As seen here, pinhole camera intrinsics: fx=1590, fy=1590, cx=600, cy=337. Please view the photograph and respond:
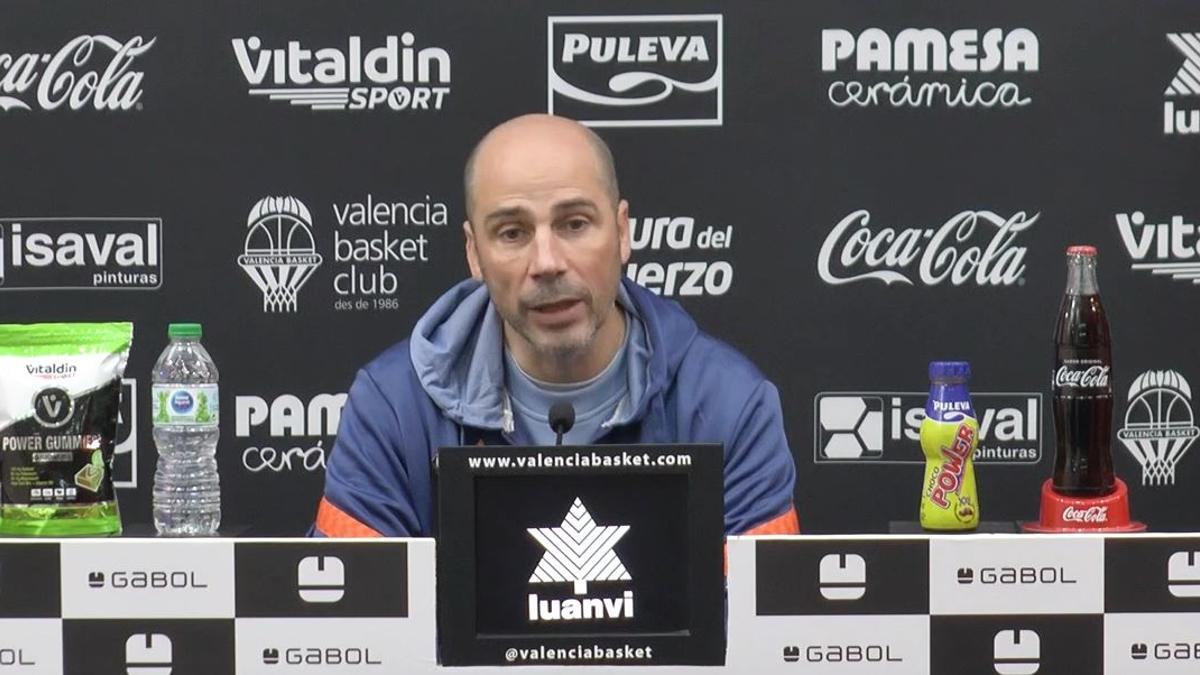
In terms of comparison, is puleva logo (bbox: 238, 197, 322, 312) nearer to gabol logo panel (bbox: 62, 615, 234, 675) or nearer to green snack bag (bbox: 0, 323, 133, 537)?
green snack bag (bbox: 0, 323, 133, 537)

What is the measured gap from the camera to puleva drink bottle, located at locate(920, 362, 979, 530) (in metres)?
1.72

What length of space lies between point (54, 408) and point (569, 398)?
2.81ft

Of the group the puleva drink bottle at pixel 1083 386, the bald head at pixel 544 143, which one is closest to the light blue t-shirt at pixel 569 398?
the bald head at pixel 544 143

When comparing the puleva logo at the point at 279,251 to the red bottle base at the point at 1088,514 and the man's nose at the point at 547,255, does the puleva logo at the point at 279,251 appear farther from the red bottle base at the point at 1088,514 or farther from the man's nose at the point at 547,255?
the red bottle base at the point at 1088,514

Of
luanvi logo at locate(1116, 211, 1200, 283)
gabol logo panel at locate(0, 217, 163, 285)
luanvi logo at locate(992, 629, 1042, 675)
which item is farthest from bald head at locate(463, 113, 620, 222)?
luanvi logo at locate(1116, 211, 1200, 283)

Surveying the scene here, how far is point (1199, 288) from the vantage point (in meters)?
3.12

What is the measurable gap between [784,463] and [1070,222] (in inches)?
46.0

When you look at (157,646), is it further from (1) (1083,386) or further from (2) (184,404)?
(1) (1083,386)

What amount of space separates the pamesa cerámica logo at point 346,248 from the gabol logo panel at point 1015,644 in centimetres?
183

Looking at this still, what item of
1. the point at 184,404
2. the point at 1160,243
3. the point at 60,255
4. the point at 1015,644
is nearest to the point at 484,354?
the point at 184,404

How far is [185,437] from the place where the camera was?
2.07 metres

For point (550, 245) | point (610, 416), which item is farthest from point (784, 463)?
point (550, 245)

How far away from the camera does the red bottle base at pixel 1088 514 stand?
1.71 m

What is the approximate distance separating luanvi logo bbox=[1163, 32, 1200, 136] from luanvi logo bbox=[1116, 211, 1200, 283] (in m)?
0.17
